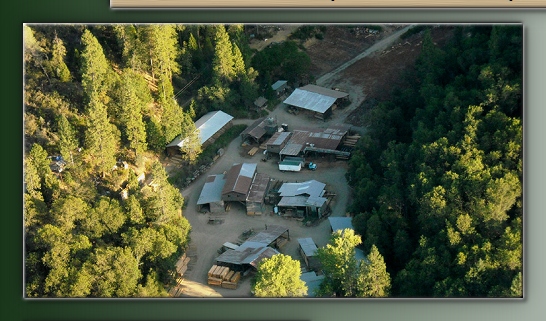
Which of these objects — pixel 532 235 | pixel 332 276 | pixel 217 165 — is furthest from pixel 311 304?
pixel 217 165

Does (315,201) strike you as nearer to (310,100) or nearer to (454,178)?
(454,178)

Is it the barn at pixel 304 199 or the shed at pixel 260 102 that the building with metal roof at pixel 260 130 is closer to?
the shed at pixel 260 102

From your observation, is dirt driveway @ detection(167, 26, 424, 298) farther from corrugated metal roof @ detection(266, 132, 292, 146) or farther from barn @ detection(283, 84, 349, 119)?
corrugated metal roof @ detection(266, 132, 292, 146)

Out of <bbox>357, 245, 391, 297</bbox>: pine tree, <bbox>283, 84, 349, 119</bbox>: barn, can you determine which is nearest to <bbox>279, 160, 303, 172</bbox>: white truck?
<bbox>283, 84, 349, 119</bbox>: barn

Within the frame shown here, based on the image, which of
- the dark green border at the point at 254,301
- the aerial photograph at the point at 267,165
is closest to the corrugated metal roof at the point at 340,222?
the aerial photograph at the point at 267,165

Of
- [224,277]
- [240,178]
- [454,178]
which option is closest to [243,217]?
[240,178]
